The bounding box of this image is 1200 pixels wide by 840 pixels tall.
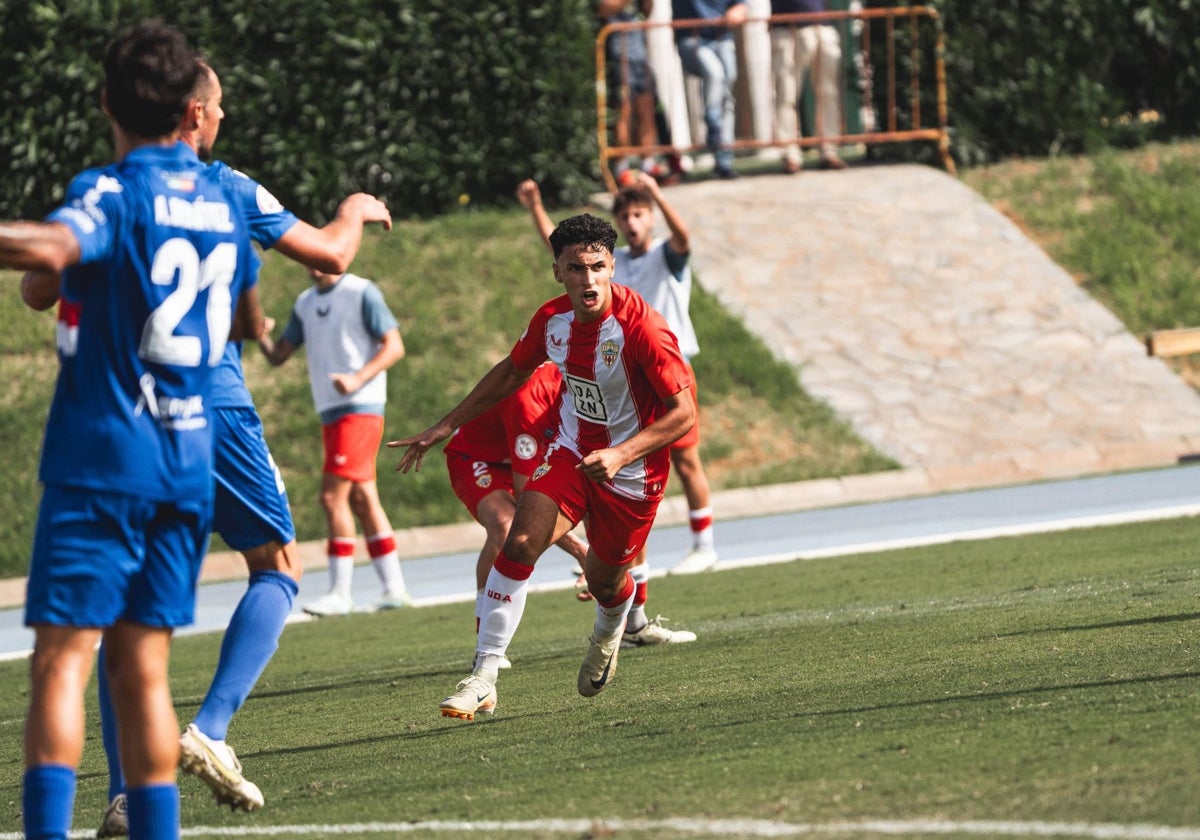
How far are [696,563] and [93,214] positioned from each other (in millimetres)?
8125

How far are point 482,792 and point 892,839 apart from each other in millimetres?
1414

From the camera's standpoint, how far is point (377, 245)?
1905cm

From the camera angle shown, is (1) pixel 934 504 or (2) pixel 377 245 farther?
(2) pixel 377 245

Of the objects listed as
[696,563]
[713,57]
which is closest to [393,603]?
[696,563]

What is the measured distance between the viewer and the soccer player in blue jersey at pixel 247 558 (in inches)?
203

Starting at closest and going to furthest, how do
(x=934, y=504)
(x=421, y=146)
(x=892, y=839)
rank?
(x=892, y=839) → (x=934, y=504) → (x=421, y=146)

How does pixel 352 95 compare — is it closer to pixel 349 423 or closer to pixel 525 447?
pixel 349 423

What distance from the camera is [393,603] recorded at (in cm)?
1200

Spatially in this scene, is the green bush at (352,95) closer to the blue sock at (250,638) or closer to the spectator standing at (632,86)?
the spectator standing at (632,86)

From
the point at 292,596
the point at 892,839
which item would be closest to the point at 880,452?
the point at 292,596

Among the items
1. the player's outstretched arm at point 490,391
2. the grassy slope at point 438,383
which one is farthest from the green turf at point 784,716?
the grassy slope at point 438,383

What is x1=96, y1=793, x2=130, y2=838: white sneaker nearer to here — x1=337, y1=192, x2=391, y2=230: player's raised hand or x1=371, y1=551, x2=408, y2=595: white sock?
x1=337, y1=192, x2=391, y2=230: player's raised hand

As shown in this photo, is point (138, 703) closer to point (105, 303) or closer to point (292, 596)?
point (105, 303)

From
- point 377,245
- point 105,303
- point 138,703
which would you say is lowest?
point 377,245
